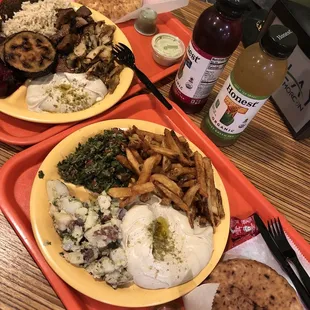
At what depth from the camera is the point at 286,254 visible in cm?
146

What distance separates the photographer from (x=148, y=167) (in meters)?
1.47

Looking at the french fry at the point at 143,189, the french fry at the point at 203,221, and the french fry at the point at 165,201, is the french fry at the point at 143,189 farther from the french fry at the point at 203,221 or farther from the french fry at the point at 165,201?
the french fry at the point at 203,221

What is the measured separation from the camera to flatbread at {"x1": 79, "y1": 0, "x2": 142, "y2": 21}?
220 cm

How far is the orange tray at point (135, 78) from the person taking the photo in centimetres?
166

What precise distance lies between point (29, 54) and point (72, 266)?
1047mm

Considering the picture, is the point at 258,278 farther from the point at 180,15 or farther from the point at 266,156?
the point at 180,15

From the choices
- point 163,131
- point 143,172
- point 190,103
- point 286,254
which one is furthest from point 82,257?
point 190,103

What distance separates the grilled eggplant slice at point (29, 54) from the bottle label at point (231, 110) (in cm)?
87

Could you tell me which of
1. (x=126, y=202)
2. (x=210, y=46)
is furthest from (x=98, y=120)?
(x=210, y=46)

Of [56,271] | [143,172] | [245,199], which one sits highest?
[143,172]

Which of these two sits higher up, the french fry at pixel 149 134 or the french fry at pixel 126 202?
the french fry at pixel 149 134

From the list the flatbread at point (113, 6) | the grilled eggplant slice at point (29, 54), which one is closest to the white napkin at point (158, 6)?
the flatbread at point (113, 6)

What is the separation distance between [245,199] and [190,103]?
1.94ft

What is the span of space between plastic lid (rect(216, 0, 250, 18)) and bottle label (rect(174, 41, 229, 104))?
0.20m
